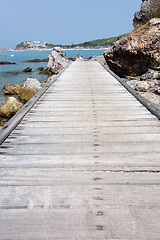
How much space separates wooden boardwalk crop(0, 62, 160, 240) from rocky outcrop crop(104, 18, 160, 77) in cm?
819

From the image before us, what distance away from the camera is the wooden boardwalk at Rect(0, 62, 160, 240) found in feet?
4.75

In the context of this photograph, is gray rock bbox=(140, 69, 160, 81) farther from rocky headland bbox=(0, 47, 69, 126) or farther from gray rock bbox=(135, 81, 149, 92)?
rocky headland bbox=(0, 47, 69, 126)

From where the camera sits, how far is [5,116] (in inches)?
366

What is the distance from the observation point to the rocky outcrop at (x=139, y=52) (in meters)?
10.4

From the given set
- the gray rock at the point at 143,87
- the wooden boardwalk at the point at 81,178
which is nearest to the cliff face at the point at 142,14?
the gray rock at the point at 143,87

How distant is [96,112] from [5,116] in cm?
667

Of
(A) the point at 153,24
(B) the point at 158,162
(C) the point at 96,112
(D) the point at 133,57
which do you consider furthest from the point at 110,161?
(A) the point at 153,24

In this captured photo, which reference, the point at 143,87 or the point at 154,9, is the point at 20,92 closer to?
the point at 143,87

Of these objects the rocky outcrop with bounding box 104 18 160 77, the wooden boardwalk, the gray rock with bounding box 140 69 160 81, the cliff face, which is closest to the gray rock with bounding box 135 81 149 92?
the gray rock with bounding box 140 69 160 81

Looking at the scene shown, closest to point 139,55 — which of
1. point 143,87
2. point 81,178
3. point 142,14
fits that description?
point 143,87

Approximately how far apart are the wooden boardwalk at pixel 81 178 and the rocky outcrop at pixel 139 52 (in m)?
8.19

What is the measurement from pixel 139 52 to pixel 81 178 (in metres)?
10.3

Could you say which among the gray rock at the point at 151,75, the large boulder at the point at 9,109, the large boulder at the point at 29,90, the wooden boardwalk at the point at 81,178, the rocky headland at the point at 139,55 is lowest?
the large boulder at the point at 9,109

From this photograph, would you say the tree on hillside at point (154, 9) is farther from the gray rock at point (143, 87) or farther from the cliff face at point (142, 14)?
the gray rock at point (143, 87)
